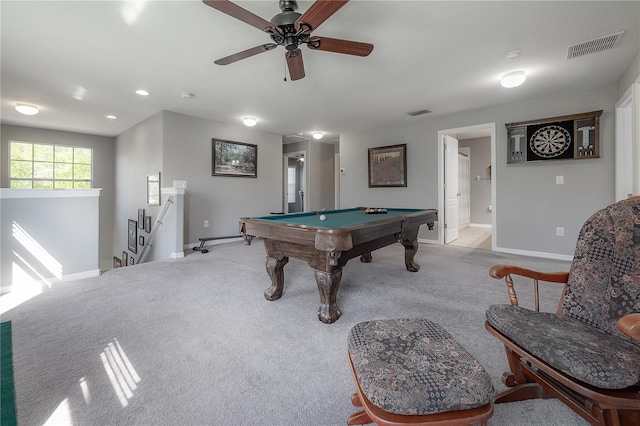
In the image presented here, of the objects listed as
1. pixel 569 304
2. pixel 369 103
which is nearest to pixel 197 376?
pixel 569 304

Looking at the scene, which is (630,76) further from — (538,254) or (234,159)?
(234,159)

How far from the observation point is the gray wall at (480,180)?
6832 mm

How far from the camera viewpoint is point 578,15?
2.08 metres

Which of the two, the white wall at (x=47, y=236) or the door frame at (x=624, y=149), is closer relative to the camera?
the white wall at (x=47, y=236)

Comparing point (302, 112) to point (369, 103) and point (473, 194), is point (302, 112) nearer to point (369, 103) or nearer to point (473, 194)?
point (369, 103)

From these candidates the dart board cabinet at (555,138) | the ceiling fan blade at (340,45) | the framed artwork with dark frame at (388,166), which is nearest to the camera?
the ceiling fan blade at (340,45)

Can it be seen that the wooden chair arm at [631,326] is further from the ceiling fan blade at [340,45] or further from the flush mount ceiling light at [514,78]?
the flush mount ceiling light at [514,78]

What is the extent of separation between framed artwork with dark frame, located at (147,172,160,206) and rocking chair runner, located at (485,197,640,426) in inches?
194

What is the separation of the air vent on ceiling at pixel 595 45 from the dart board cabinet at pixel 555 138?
1.26 m

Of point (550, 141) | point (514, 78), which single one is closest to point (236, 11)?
point (514, 78)

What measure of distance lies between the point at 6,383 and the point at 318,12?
2695 millimetres

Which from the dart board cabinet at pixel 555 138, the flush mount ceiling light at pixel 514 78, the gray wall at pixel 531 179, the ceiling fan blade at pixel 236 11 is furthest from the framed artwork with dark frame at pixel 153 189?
the dart board cabinet at pixel 555 138

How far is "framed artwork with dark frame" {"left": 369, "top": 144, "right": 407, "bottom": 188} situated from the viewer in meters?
5.16

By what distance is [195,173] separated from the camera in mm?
4773
